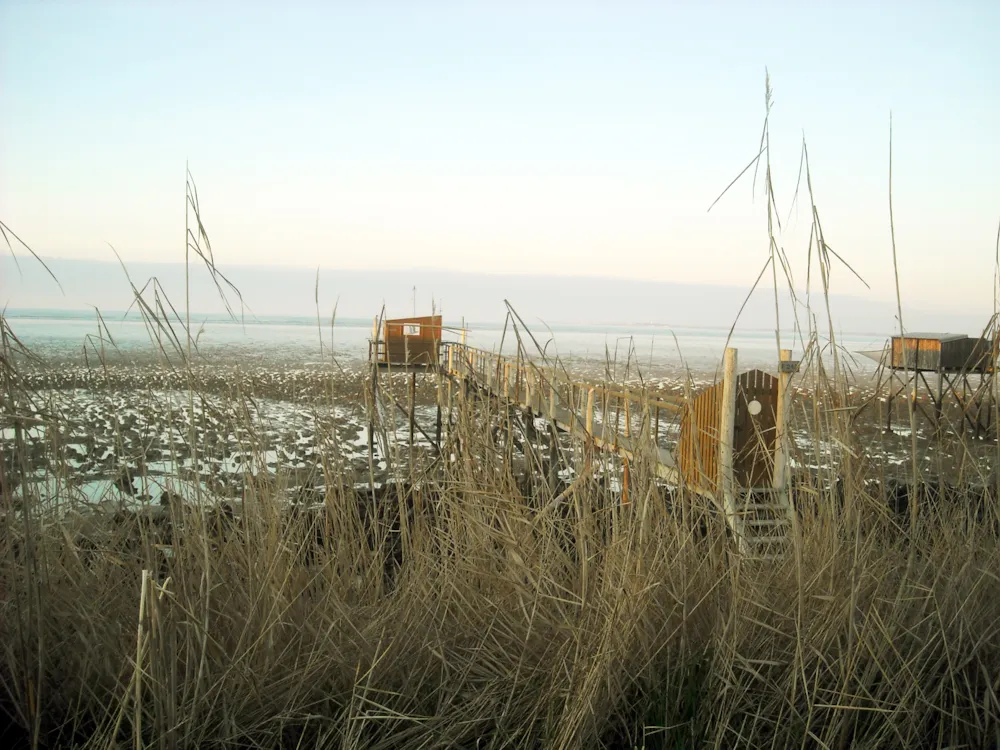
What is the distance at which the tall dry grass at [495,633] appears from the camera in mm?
1618

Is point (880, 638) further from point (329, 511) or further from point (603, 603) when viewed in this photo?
point (329, 511)

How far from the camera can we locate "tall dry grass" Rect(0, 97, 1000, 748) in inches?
63.7

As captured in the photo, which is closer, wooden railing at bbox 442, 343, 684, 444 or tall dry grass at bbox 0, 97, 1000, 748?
tall dry grass at bbox 0, 97, 1000, 748

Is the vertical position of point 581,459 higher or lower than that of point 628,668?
higher

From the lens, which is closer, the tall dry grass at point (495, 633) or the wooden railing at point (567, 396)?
the tall dry grass at point (495, 633)

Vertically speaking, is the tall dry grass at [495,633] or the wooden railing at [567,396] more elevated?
the wooden railing at [567,396]

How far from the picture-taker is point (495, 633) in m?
1.93

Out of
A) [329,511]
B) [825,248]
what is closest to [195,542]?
[329,511]

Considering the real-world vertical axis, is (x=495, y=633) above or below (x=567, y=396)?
below

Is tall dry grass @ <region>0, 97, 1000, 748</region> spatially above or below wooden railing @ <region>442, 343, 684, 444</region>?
below

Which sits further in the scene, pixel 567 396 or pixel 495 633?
pixel 567 396

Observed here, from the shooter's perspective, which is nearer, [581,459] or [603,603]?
[603,603]

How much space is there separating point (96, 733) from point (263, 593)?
0.42 meters

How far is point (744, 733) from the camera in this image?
1750 mm
